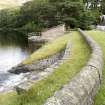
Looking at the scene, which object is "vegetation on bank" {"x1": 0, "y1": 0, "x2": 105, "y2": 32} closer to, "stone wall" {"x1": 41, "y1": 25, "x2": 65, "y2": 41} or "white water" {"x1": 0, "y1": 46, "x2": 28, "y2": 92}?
"stone wall" {"x1": 41, "y1": 25, "x2": 65, "y2": 41}

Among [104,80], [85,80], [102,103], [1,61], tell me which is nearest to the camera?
[85,80]

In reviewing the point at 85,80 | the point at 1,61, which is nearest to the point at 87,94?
the point at 85,80

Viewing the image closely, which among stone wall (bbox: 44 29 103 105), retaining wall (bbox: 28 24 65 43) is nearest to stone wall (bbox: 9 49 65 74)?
stone wall (bbox: 44 29 103 105)

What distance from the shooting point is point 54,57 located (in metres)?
38.4

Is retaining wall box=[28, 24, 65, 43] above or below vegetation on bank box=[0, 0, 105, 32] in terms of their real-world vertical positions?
below

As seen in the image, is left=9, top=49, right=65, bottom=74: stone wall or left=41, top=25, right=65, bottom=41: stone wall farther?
left=41, top=25, right=65, bottom=41: stone wall

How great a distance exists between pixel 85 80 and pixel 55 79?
5187mm

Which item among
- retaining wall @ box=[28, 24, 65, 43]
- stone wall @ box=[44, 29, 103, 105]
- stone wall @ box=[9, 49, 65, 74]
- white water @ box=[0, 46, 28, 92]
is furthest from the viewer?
retaining wall @ box=[28, 24, 65, 43]

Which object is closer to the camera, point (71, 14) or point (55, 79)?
point (55, 79)

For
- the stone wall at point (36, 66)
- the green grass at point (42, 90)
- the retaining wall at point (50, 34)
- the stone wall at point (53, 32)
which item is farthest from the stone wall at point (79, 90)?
the stone wall at point (53, 32)

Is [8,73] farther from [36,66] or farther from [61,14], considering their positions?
[61,14]

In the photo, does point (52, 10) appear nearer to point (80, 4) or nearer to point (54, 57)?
point (80, 4)

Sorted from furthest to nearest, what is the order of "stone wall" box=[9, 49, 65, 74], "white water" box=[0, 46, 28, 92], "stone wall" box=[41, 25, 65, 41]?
"stone wall" box=[41, 25, 65, 41] < "stone wall" box=[9, 49, 65, 74] < "white water" box=[0, 46, 28, 92]

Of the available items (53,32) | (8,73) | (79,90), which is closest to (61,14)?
(53,32)
